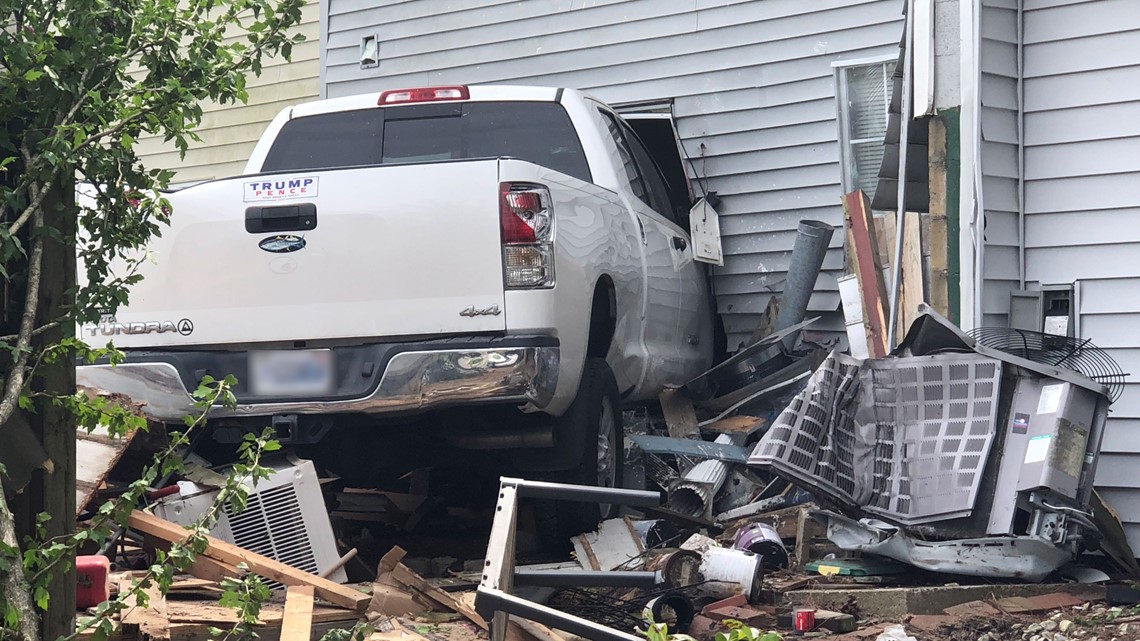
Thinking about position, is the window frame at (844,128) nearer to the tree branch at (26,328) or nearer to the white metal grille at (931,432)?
the white metal grille at (931,432)

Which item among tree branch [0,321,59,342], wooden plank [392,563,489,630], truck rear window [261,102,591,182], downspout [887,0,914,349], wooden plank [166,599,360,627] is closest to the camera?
tree branch [0,321,59,342]

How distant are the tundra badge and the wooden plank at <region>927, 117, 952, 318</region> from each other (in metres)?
2.46

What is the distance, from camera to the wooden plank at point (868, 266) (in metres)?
7.44

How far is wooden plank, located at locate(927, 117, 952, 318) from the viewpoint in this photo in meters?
6.25

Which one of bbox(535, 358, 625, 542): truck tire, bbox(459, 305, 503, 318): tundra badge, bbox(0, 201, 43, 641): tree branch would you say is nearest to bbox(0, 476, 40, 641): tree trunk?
bbox(0, 201, 43, 641): tree branch

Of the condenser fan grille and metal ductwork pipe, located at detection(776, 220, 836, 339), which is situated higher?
metal ductwork pipe, located at detection(776, 220, 836, 339)

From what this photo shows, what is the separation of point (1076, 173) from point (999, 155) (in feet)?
1.17

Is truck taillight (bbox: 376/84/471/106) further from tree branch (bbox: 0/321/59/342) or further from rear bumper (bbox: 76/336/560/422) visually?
tree branch (bbox: 0/321/59/342)

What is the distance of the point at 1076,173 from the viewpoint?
6012 millimetres

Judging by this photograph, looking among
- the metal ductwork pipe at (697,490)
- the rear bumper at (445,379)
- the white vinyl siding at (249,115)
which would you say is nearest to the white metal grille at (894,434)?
the rear bumper at (445,379)

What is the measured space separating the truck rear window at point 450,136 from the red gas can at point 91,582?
137 inches

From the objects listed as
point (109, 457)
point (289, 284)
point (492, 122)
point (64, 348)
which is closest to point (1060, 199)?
point (492, 122)

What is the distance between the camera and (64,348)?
2.68 meters

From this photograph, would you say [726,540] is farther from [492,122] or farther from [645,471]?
[492,122]
